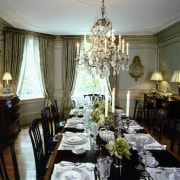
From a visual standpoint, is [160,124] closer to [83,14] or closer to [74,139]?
[74,139]

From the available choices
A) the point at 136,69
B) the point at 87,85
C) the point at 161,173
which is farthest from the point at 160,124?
the point at 87,85

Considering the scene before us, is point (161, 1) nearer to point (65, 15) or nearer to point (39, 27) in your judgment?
point (65, 15)

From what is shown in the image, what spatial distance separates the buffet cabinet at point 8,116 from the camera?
14.7 ft

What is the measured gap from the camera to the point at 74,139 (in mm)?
2357

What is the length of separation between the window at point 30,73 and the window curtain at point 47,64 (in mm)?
124

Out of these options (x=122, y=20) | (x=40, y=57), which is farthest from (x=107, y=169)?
(x=40, y=57)

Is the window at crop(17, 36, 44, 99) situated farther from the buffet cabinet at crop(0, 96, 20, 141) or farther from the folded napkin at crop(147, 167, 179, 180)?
the folded napkin at crop(147, 167, 179, 180)

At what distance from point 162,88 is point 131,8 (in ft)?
10.4

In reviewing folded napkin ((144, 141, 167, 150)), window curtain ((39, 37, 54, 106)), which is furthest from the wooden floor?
window curtain ((39, 37, 54, 106))

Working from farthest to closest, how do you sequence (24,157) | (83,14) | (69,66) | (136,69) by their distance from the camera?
(136,69)
(69,66)
(83,14)
(24,157)

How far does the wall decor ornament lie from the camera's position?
679 centimetres

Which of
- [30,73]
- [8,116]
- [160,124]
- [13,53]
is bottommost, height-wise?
[8,116]

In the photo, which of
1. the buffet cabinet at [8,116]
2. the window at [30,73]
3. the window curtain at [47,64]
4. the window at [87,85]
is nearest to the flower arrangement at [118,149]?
the buffet cabinet at [8,116]

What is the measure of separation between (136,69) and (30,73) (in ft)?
11.2
